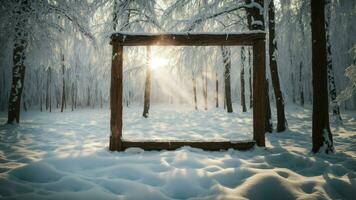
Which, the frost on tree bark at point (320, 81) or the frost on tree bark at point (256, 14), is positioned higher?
the frost on tree bark at point (256, 14)

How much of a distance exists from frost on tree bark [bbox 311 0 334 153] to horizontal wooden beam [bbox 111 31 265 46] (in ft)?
3.39

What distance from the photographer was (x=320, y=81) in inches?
193

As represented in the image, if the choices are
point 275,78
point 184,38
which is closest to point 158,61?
point 275,78

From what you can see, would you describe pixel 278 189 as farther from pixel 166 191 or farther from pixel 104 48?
pixel 104 48

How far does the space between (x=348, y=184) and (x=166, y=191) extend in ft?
8.01

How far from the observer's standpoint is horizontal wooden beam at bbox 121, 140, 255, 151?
5.19m

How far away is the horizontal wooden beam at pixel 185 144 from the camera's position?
204 inches

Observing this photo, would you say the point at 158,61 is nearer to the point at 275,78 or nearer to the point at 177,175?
the point at 275,78

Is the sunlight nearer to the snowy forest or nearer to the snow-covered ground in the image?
the snowy forest

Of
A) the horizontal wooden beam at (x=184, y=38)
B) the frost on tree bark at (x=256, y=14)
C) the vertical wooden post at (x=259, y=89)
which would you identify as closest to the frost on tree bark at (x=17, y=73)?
the horizontal wooden beam at (x=184, y=38)

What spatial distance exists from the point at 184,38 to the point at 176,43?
21cm

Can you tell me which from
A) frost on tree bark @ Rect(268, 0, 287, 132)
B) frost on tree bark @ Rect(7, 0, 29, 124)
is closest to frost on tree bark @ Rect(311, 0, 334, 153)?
frost on tree bark @ Rect(268, 0, 287, 132)

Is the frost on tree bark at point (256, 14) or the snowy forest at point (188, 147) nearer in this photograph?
the snowy forest at point (188, 147)

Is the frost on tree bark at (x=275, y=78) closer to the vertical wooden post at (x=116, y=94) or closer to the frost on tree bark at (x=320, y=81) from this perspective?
the frost on tree bark at (x=320, y=81)
